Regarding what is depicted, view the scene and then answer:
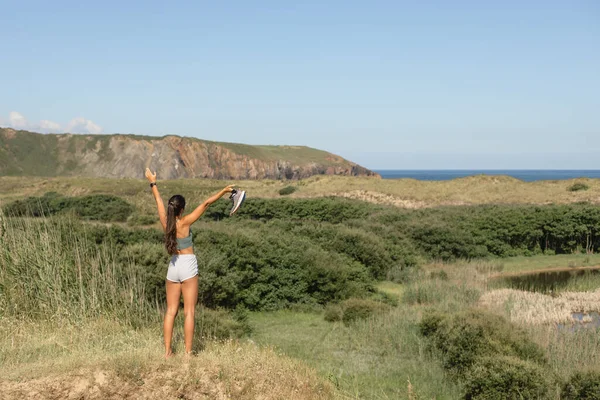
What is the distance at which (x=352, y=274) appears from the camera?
1966 centimetres

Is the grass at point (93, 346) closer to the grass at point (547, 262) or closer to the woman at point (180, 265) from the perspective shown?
the woman at point (180, 265)

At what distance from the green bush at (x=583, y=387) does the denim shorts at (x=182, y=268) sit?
5924mm

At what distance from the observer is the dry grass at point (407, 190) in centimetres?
5159

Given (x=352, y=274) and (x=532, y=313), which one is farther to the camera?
(x=352, y=274)

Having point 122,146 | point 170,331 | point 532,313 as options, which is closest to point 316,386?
point 170,331

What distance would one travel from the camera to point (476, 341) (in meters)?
10.8

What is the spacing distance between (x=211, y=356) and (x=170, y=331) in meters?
0.77

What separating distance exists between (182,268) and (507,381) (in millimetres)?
5203

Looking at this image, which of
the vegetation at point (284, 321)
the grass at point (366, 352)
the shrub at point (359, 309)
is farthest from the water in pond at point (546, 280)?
the grass at point (366, 352)

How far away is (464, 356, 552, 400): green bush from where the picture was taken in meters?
8.96

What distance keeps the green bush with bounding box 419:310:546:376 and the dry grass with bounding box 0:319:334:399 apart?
3101 mm

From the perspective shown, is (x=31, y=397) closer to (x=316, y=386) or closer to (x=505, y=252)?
(x=316, y=386)

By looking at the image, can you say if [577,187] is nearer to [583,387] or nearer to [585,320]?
[585,320]

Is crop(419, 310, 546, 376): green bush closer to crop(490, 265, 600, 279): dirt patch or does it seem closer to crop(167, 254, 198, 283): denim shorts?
crop(167, 254, 198, 283): denim shorts
